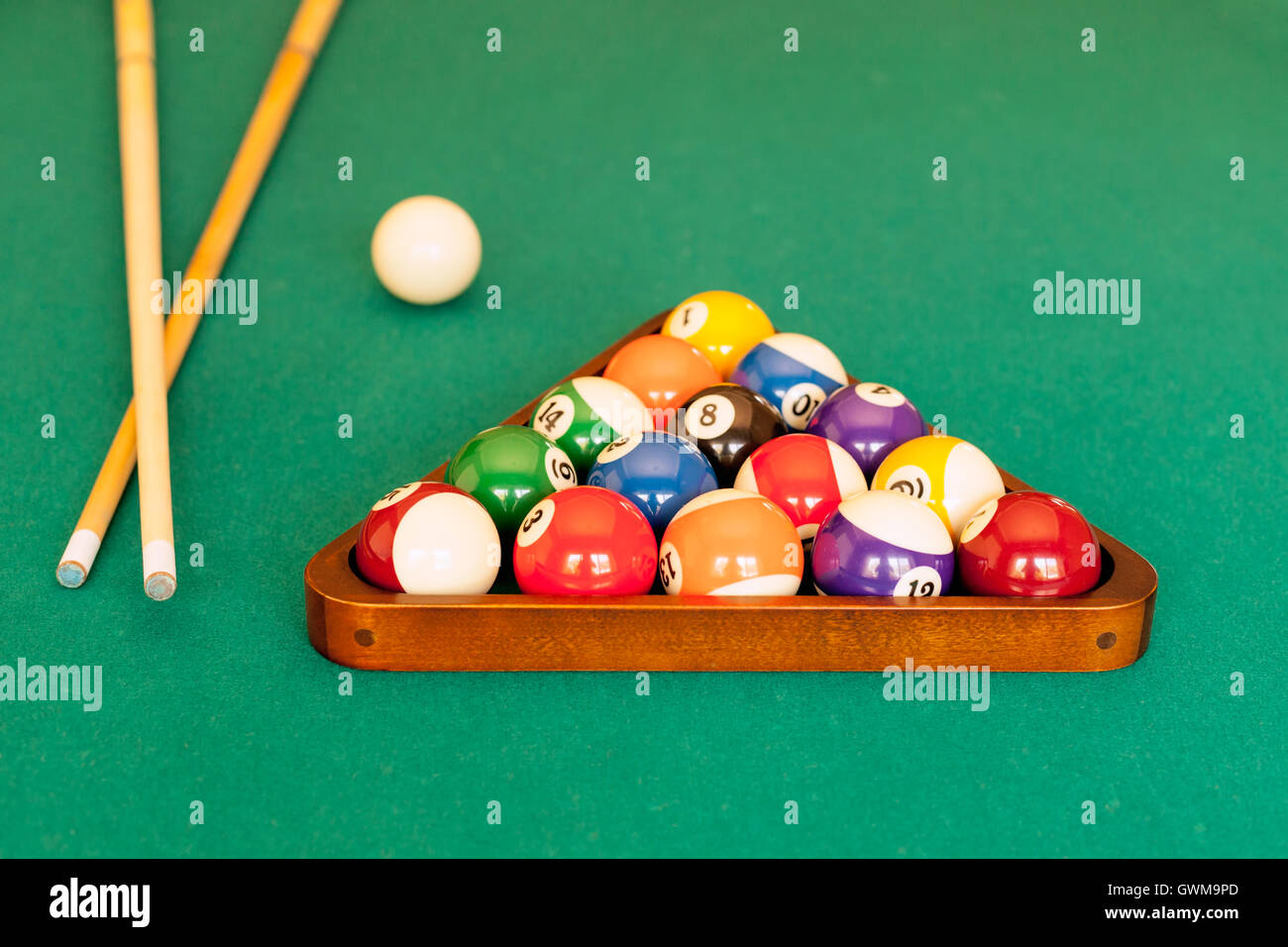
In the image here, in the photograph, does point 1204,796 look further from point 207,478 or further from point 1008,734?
point 207,478

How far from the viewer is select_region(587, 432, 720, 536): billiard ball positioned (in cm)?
239

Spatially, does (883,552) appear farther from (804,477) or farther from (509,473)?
(509,473)

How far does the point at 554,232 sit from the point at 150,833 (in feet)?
8.71

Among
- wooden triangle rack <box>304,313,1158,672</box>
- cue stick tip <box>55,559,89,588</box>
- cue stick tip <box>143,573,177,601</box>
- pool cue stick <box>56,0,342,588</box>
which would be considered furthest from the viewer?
pool cue stick <box>56,0,342,588</box>

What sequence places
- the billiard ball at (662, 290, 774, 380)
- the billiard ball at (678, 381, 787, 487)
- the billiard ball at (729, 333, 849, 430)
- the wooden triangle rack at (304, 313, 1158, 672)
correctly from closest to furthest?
the wooden triangle rack at (304, 313, 1158, 672), the billiard ball at (678, 381, 787, 487), the billiard ball at (729, 333, 849, 430), the billiard ball at (662, 290, 774, 380)

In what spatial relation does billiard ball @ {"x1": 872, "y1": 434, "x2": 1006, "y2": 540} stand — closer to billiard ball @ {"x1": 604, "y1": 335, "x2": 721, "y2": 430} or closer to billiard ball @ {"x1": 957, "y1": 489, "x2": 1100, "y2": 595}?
billiard ball @ {"x1": 957, "y1": 489, "x2": 1100, "y2": 595}

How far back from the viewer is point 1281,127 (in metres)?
4.68

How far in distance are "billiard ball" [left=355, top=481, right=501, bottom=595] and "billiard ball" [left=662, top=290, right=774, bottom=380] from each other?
1140 mm

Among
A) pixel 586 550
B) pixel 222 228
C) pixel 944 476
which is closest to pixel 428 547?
pixel 586 550

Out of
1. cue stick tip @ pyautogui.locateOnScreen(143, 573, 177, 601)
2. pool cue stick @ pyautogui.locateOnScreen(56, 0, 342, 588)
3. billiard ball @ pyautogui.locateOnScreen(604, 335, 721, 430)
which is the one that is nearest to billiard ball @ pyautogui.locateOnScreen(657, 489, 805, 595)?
billiard ball @ pyautogui.locateOnScreen(604, 335, 721, 430)

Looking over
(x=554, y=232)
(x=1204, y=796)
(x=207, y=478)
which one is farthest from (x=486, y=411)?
(x=1204, y=796)

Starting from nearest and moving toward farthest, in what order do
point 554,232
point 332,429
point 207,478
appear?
point 207,478 → point 332,429 → point 554,232

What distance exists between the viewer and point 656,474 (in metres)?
2.40

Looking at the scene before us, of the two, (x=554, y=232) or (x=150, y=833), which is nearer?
(x=150, y=833)
